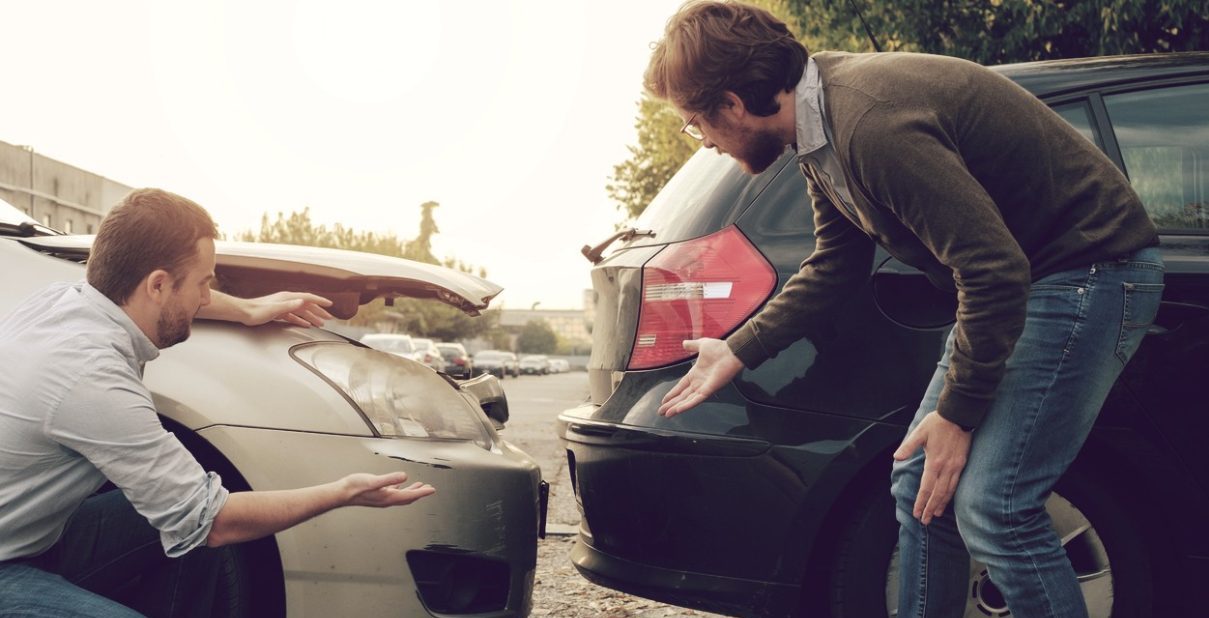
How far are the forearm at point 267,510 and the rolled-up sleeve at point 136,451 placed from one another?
22mm

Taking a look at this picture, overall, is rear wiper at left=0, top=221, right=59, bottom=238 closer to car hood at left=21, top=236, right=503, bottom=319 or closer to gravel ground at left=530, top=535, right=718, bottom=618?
car hood at left=21, top=236, right=503, bottom=319

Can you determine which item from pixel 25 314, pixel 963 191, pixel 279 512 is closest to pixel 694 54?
pixel 963 191

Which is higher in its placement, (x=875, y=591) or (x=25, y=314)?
(x=25, y=314)

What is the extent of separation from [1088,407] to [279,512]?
1459 mm

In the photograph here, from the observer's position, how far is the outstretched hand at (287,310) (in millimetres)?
2631

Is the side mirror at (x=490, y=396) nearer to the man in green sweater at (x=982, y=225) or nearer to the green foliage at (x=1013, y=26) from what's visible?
the man in green sweater at (x=982, y=225)

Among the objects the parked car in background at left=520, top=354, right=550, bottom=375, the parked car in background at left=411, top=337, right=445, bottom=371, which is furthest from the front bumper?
the parked car in background at left=520, top=354, right=550, bottom=375

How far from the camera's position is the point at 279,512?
2.04 meters

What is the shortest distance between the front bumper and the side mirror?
2.77 ft

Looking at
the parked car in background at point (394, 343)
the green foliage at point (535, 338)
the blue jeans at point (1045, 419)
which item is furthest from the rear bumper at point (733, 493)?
the green foliage at point (535, 338)

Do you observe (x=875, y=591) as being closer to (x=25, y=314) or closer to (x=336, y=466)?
(x=336, y=466)

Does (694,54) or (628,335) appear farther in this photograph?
(628,335)

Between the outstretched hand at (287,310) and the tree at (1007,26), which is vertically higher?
the tree at (1007,26)

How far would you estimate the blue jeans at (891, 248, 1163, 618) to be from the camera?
194cm
